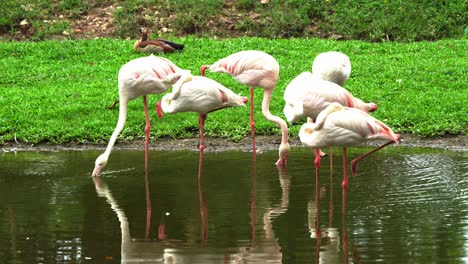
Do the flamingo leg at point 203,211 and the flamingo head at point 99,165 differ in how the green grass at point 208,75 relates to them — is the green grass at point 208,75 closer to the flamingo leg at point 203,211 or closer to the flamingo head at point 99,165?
the flamingo head at point 99,165

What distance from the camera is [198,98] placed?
8.39 metres

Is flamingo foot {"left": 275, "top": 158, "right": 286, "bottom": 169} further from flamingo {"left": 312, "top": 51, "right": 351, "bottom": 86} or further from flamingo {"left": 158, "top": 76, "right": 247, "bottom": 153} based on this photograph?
flamingo {"left": 312, "top": 51, "right": 351, "bottom": 86}

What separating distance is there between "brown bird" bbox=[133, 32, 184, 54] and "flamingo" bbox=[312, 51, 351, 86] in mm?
4905

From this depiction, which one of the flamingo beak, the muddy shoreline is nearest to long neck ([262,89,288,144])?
the muddy shoreline

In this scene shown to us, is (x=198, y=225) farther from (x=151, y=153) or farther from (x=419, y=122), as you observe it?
(x=419, y=122)

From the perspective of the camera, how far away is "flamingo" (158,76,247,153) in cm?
837

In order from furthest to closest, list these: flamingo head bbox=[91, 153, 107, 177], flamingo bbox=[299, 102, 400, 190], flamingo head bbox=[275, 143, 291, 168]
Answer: flamingo head bbox=[275, 143, 291, 168], flamingo head bbox=[91, 153, 107, 177], flamingo bbox=[299, 102, 400, 190]

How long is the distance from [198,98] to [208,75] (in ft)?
13.9

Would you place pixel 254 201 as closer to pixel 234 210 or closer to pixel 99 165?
pixel 234 210

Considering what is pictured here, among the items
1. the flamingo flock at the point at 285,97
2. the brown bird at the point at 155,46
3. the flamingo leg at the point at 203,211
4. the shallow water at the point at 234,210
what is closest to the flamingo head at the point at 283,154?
the flamingo flock at the point at 285,97

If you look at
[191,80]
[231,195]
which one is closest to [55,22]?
[191,80]

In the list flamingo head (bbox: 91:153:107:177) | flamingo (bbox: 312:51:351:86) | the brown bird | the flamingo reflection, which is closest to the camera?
the flamingo reflection

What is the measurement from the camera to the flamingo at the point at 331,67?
29.6ft

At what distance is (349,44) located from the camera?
46.0 feet
